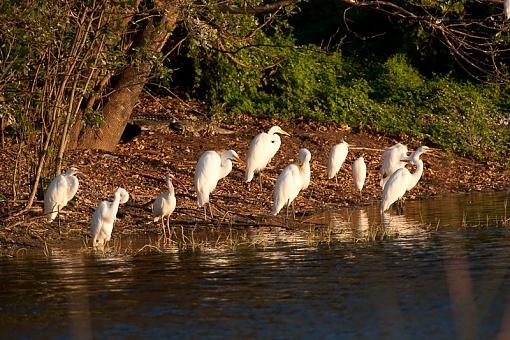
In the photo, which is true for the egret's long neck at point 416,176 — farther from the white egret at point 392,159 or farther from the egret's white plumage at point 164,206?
the egret's white plumage at point 164,206

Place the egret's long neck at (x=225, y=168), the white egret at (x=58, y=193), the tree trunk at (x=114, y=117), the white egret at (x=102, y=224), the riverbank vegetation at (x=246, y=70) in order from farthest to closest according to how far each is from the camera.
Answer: the tree trunk at (x=114, y=117) < the egret's long neck at (x=225, y=168) < the riverbank vegetation at (x=246, y=70) < the white egret at (x=58, y=193) < the white egret at (x=102, y=224)

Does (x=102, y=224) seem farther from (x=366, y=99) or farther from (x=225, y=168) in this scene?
(x=366, y=99)

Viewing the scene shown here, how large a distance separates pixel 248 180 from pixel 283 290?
831 cm

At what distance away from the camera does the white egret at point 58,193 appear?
1436 cm

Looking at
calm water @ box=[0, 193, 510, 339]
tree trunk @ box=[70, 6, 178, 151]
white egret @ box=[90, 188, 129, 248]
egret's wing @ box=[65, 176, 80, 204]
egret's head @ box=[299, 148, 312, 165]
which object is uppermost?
tree trunk @ box=[70, 6, 178, 151]

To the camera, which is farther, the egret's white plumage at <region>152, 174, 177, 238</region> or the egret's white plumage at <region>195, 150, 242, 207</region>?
the egret's white plumage at <region>195, 150, 242, 207</region>

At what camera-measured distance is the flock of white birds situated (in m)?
13.8

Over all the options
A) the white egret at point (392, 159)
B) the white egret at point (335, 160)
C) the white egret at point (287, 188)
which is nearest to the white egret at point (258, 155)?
the white egret at point (335, 160)

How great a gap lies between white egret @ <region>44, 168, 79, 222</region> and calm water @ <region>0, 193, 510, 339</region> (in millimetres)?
1119

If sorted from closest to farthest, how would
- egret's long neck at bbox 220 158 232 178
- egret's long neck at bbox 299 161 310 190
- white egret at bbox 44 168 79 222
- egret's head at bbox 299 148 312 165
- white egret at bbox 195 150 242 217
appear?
white egret at bbox 44 168 79 222 → white egret at bbox 195 150 242 217 → egret's long neck at bbox 220 158 232 178 → egret's long neck at bbox 299 161 310 190 → egret's head at bbox 299 148 312 165

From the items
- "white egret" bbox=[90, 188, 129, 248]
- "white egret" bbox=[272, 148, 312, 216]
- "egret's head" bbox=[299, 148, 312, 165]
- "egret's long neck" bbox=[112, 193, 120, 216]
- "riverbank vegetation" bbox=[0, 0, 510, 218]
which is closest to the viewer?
"white egret" bbox=[90, 188, 129, 248]

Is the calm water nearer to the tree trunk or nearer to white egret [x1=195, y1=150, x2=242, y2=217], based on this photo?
white egret [x1=195, y1=150, x2=242, y2=217]

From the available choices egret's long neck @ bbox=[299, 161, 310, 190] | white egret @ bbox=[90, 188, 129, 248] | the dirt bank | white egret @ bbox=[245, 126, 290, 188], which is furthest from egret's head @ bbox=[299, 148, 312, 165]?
white egret @ bbox=[90, 188, 129, 248]

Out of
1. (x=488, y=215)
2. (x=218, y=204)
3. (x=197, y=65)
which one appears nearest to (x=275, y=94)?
(x=197, y=65)
